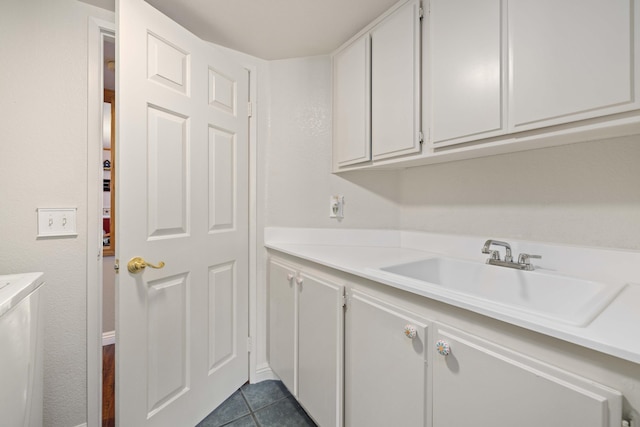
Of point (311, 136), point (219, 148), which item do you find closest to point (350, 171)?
point (311, 136)

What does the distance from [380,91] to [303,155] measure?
25.8 inches

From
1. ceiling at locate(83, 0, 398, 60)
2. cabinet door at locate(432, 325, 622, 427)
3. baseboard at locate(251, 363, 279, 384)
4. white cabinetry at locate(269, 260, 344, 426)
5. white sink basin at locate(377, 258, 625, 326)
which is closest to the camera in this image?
cabinet door at locate(432, 325, 622, 427)

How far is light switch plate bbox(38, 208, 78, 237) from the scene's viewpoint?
1.18 meters

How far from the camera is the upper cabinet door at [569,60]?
2.34ft

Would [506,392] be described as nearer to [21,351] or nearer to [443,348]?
[443,348]

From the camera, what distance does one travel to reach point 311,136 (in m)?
1.80

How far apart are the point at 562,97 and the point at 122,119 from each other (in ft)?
5.21

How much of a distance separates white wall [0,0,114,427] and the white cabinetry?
3.12 ft

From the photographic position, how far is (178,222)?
1303 millimetres

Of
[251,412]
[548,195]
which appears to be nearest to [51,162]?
Answer: [251,412]

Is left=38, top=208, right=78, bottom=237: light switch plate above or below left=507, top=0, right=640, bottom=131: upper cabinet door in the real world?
below

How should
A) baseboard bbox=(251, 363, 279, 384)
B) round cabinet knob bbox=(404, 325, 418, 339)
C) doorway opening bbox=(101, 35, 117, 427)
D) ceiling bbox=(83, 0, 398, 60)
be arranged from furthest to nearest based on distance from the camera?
doorway opening bbox=(101, 35, 117, 427) → baseboard bbox=(251, 363, 279, 384) → ceiling bbox=(83, 0, 398, 60) → round cabinet knob bbox=(404, 325, 418, 339)

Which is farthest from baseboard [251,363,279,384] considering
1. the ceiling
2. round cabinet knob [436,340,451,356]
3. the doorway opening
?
the ceiling

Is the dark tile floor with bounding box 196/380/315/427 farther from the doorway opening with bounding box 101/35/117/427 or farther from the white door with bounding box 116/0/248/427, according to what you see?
the doorway opening with bounding box 101/35/117/427
